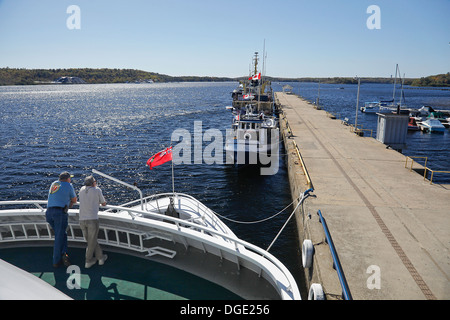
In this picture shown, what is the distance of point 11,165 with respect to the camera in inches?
1063

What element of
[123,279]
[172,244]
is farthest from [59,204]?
[172,244]

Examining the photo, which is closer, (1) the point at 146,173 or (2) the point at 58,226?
(2) the point at 58,226

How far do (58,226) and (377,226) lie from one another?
1027cm

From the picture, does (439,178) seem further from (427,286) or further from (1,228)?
(1,228)

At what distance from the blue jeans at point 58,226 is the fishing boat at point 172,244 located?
0.85m

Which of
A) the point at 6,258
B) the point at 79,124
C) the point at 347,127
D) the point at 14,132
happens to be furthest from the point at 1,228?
the point at 79,124

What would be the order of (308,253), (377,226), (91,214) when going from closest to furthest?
(91,214)
(308,253)
(377,226)

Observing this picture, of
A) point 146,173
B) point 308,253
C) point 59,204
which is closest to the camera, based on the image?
point 59,204

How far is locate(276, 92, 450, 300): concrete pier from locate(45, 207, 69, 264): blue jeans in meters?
6.43

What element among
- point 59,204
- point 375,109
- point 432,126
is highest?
point 375,109

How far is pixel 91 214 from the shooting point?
653 centimetres

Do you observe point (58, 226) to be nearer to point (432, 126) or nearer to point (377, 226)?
point (377, 226)

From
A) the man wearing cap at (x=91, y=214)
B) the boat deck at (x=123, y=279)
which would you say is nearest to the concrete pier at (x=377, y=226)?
the boat deck at (x=123, y=279)

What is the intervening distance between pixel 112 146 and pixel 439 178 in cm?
3386
